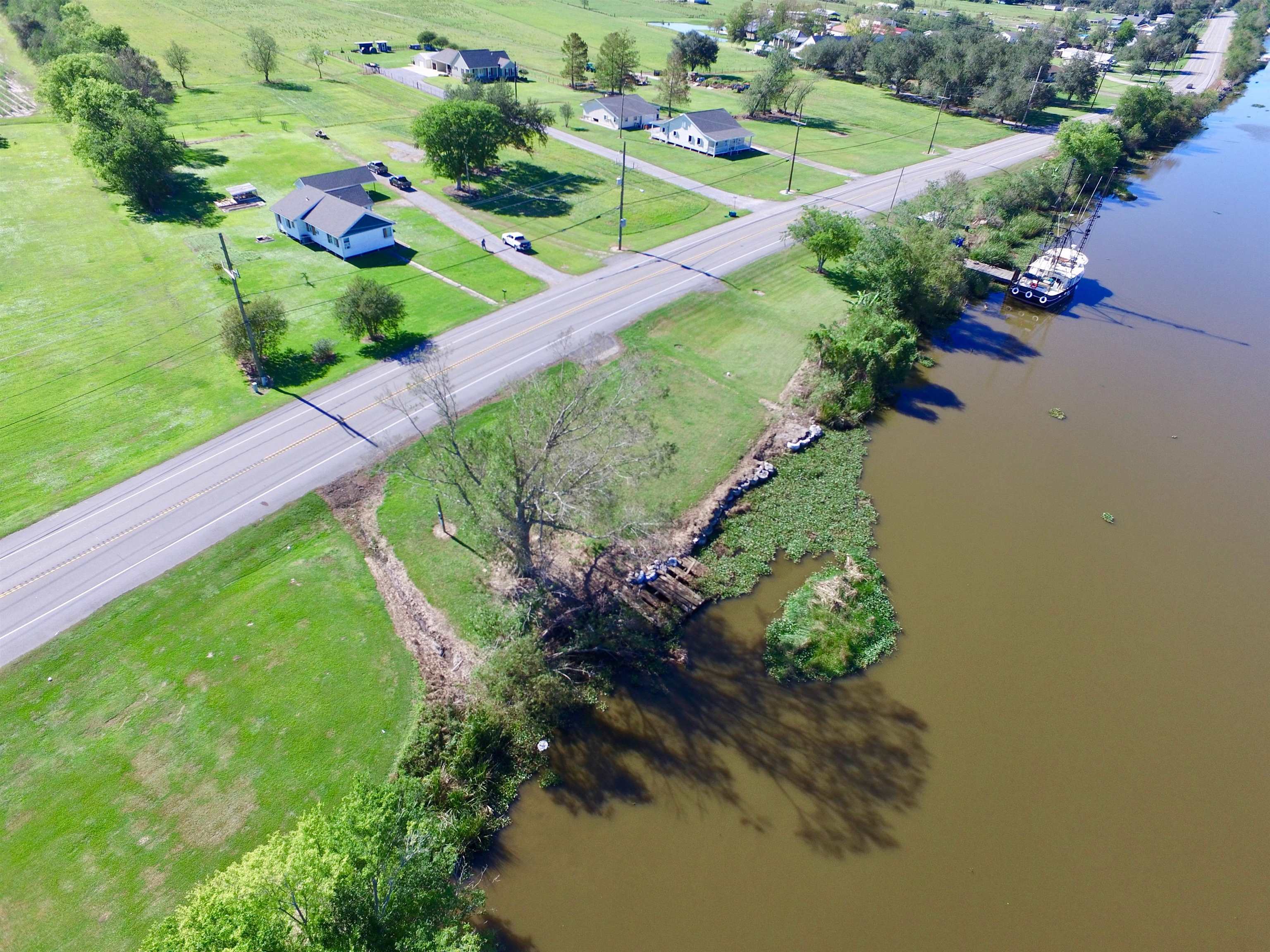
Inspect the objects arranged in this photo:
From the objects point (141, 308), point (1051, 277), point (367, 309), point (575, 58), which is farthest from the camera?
point (575, 58)

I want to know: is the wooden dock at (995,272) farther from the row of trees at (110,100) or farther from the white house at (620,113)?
the row of trees at (110,100)

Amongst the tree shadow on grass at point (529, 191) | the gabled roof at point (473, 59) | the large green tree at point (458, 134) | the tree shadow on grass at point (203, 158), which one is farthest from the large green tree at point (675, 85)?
the tree shadow on grass at point (203, 158)

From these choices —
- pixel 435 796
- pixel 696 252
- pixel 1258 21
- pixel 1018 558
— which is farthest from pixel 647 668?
pixel 1258 21

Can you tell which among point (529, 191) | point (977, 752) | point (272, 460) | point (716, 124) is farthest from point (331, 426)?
point (716, 124)

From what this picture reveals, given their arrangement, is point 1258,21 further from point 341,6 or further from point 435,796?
point 435,796

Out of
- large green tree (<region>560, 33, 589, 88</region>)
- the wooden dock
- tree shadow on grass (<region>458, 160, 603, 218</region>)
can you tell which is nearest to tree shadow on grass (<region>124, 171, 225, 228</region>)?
tree shadow on grass (<region>458, 160, 603, 218</region>)

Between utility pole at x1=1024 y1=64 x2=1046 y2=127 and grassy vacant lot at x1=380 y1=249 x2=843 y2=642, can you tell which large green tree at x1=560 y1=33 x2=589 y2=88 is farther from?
grassy vacant lot at x1=380 y1=249 x2=843 y2=642

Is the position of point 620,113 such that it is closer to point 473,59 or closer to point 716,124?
point 716,124
